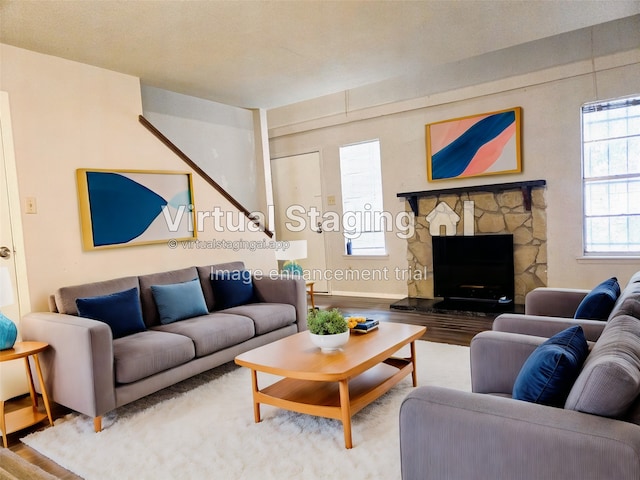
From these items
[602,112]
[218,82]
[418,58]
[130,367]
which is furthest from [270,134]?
[130,367]

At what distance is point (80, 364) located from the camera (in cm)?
246

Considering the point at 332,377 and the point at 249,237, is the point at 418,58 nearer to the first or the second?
the point at 249,237

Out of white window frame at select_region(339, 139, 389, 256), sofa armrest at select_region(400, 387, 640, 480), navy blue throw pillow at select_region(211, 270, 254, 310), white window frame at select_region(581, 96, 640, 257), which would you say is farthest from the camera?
white window frame at select_region(339, 139, 389, 256)

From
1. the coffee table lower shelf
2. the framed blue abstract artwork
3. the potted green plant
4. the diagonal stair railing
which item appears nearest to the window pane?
the diagonal stair railing

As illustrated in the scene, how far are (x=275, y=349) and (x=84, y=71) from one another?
277 centimetres

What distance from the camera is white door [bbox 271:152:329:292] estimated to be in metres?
6.54

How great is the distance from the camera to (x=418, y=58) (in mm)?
3922

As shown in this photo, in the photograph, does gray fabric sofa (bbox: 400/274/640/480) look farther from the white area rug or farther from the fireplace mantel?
the fireplace mantel

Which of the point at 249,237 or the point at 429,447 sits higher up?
the point at 249,237

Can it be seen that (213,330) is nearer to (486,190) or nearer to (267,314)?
(267,314)

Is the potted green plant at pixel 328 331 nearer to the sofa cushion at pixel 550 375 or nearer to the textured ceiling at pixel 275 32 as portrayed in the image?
the sofa cushion at pixel 550 375

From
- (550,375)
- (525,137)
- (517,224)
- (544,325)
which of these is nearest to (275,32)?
(544,325)

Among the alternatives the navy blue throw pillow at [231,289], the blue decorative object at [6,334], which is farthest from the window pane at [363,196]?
the blue decorative object at [6,334]

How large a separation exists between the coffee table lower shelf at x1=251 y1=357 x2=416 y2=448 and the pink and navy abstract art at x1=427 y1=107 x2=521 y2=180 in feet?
10.2
